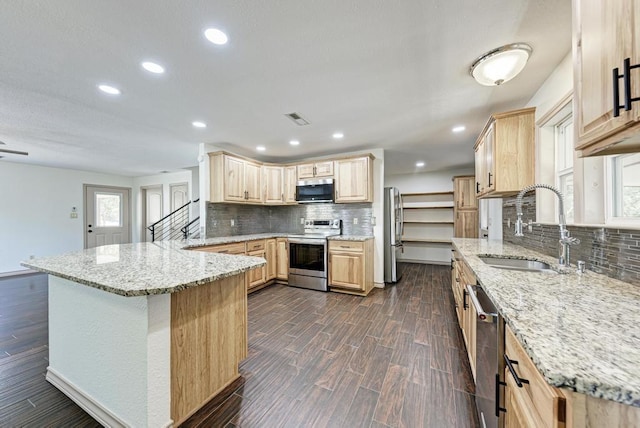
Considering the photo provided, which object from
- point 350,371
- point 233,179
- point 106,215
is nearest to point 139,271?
point 350,371

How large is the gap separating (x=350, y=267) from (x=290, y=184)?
1.96m

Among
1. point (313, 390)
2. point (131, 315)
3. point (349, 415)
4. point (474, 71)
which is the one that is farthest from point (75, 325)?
point (474, 71)

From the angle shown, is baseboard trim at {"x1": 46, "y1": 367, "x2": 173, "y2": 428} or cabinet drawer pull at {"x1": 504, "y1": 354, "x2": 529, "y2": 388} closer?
cabinet drawer pull at {"x1": 504, "y1": 354, "x2": 529, "y2": 388}

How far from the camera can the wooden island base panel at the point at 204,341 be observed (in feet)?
4.59

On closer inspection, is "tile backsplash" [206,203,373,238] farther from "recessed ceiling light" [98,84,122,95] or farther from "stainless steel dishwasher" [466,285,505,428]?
"stainless steel dishwasher" [466,285,505,428]

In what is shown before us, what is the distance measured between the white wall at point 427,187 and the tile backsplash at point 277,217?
281 centimetres

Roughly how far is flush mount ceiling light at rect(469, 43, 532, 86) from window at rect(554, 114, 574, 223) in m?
0.67

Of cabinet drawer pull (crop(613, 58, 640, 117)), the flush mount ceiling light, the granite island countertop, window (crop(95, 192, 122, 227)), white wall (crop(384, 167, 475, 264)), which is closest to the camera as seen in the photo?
cabinet drawer pull (crop(613, 58, 640, 117))

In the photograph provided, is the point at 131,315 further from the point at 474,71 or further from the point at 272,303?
the point at 474,71

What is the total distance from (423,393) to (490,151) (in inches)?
91.0

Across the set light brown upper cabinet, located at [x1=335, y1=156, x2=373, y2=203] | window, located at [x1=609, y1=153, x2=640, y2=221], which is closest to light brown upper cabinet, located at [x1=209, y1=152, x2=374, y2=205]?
light brown upper cabinet, located at [x1=335, y1=156, x2=373, y2=203]

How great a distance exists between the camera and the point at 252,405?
1.59m

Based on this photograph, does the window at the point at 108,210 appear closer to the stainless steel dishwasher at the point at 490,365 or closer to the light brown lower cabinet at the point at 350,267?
the light brown lower cabinet at the point at 350,267

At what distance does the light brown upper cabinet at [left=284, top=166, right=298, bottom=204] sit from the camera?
4637mm
